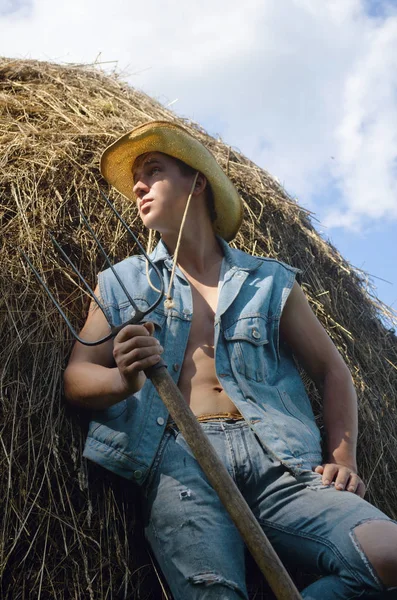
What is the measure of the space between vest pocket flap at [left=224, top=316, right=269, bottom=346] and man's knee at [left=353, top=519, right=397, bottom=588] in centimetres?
93

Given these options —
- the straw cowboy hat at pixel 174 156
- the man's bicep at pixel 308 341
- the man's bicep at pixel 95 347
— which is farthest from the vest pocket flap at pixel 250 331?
the straw cowboy hat at pixel 174 156

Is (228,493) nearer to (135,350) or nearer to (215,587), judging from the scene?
(215,587)

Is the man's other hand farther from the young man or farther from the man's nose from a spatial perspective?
the man's nose

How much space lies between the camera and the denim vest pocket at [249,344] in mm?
2969

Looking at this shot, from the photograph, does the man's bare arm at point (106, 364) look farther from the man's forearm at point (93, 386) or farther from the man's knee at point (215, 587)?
the man's knee at point (215, 587)

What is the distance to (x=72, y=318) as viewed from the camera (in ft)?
10.7

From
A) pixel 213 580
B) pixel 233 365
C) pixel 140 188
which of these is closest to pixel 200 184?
pixel 140 188

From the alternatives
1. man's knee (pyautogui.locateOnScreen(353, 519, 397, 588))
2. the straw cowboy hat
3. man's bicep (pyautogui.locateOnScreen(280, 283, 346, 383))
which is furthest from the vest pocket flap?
man's knee (pyautogui.locateOnScreen(353, 519, 397, 588))

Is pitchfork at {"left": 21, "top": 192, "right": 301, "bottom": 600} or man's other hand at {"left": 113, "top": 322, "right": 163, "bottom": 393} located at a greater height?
man's other hand at {"left": 113, "top": 322, "right": 163, "bottom": 393}

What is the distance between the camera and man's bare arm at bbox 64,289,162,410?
236cm

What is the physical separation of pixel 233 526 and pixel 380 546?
0.52 m

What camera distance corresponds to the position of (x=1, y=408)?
2.87 metres

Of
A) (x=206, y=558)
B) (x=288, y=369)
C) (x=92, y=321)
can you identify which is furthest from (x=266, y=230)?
(x=206, y=558)

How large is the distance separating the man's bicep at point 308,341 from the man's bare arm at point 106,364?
0.80m
